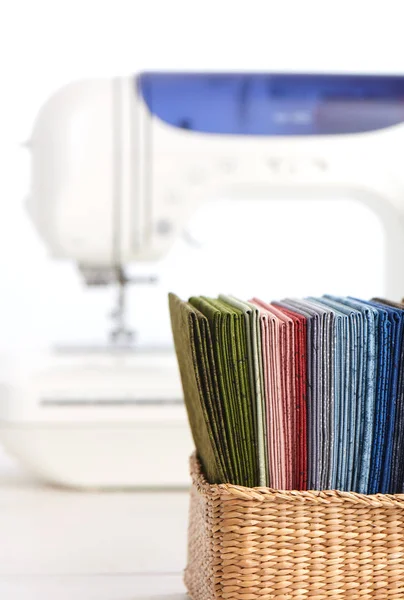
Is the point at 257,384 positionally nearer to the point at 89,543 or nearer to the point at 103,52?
the point at 89,543

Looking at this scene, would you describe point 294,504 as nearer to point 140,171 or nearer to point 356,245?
point 140,171

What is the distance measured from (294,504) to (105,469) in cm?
70

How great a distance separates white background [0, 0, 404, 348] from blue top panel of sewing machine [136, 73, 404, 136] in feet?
1.98

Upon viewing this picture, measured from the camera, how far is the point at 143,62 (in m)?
2.07

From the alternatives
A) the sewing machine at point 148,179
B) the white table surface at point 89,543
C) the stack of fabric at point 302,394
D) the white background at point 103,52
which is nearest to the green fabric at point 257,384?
the stack of fabric at point 302,394

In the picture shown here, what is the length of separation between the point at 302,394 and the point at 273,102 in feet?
2.44

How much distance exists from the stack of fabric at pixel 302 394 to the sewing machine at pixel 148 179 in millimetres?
648

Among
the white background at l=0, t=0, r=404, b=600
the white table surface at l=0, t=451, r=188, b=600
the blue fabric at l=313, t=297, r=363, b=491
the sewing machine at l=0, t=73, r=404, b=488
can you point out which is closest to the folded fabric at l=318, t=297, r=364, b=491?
the blue fabric at l=313, t=297, r=363, b=491

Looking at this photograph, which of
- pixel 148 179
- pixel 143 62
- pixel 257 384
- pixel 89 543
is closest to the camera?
pixel 257 384

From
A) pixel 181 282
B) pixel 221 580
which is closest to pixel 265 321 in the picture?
pixel 221 580

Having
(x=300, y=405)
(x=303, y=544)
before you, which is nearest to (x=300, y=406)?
(x=300, y=405)

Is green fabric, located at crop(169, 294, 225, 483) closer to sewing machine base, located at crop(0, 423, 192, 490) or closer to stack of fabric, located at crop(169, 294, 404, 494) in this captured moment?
stack of fabric, located at crop(169, 294, 404, 494)

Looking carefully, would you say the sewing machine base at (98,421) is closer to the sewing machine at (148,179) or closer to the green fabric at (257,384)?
the sewing machine at (148,179)

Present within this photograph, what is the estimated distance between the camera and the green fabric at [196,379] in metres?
0.80
